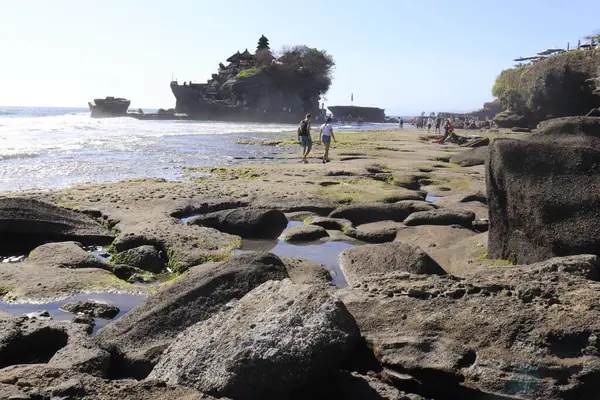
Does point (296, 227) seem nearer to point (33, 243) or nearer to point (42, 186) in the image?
point (33, 243)

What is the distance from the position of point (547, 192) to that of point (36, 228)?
6.89 metres

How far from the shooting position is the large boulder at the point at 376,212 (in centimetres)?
1013

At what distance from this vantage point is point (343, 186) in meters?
13.6

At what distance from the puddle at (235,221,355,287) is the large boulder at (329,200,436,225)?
4.75 ft

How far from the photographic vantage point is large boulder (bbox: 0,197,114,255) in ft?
27.7

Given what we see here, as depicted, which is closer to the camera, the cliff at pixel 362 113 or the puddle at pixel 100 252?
the puddle at pixel 100 252

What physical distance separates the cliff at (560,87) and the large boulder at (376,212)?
119 ft

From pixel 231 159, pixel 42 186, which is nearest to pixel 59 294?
pixel 42 186

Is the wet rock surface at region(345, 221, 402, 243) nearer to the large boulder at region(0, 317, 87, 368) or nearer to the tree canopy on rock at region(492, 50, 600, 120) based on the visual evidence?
the large boulder at region(0, 317, 87, 368)

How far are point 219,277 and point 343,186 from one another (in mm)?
8668

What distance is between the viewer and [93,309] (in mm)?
5738

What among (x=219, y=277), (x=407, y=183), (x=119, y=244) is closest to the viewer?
(x=219, y=277)

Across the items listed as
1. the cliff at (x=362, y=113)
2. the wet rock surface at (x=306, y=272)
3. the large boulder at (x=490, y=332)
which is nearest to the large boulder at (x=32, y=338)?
the large boulder at (x=490, y=332)

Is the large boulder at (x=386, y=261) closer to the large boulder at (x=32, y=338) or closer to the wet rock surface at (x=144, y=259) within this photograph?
the wet rock surface at (x=144, y=259)
